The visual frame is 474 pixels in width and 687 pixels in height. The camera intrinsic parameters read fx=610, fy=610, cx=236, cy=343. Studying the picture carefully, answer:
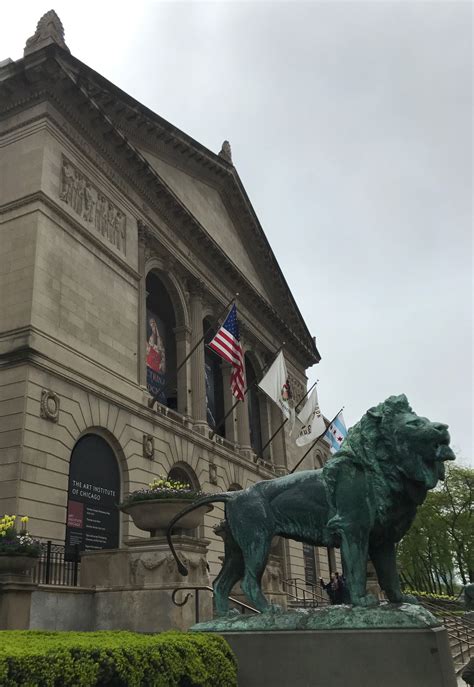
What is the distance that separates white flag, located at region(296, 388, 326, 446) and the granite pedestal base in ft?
79.4

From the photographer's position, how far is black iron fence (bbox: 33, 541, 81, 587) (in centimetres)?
1493

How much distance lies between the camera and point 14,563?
38.1ft

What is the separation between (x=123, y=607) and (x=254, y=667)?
8.93 meters

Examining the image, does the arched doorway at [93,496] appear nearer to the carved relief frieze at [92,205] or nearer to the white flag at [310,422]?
the carved relief frieze at [92,205]

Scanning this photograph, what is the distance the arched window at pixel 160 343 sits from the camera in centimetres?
2539

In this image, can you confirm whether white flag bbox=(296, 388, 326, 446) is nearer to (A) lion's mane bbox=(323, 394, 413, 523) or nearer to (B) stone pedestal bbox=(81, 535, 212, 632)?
(B) stone pedestal bbox=(81, 535, 212, 632)

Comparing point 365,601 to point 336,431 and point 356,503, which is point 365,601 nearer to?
point 356,503

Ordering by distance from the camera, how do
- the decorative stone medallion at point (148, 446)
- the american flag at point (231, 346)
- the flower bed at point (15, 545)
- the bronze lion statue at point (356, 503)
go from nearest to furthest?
the bronze lion statue at point (356, 503) → the flower bed at point (15, 545) → the decorative stone medallion at point (148, 446) → the american flag at point (231, 346)

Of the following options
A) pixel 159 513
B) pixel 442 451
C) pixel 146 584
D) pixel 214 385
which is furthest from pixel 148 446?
pixel 442 451

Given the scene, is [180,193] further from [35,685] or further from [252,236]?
[35,685]

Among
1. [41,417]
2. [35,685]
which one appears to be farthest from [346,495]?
[41,417]

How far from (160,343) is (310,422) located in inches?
348

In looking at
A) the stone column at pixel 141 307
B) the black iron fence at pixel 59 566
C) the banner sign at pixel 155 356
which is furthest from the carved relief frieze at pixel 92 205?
the black iron fence at pixel 59 566

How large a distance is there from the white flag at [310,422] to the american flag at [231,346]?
617 centimetres
